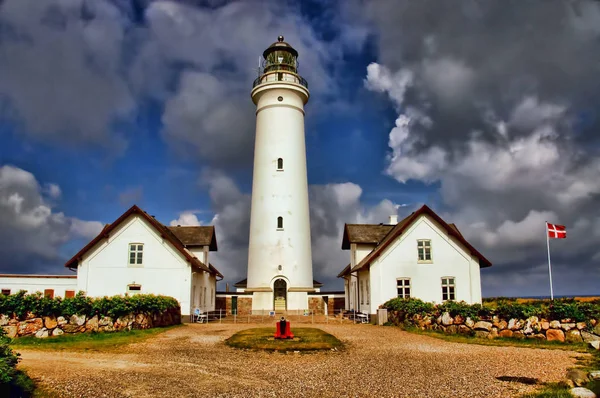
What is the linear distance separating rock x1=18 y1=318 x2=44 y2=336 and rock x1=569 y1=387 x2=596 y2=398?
56.3ft

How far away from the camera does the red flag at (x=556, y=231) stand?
22986 mm

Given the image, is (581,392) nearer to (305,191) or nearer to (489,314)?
(489,314)

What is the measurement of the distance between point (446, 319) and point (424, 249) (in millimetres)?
8827

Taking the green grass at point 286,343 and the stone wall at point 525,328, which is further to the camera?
the stone wall at point 525,328

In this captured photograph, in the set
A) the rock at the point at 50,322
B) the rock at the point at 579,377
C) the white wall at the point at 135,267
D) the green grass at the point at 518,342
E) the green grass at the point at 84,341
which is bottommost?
the green grass at the point at 518,342

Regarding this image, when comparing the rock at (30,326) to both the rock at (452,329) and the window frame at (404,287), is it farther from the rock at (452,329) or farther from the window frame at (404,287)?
the window frame at (404,287)

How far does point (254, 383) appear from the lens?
10.7 m

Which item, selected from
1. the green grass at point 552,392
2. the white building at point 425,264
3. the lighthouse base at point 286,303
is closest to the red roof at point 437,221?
the white building at point 425,264

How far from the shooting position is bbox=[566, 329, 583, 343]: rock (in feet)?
57.0

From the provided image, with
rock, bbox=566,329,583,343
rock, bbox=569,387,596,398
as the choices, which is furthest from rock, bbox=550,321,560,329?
rock, bbox=569,387,596,398

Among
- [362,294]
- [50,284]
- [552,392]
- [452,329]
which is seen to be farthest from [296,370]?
[50,284]

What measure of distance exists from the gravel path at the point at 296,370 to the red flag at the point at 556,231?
28.3 feet

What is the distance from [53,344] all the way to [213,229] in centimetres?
1899

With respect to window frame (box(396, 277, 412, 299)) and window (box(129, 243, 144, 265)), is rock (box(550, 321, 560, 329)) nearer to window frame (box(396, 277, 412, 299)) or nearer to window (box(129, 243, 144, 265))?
window frame (box(396, 277, 412, 299))
